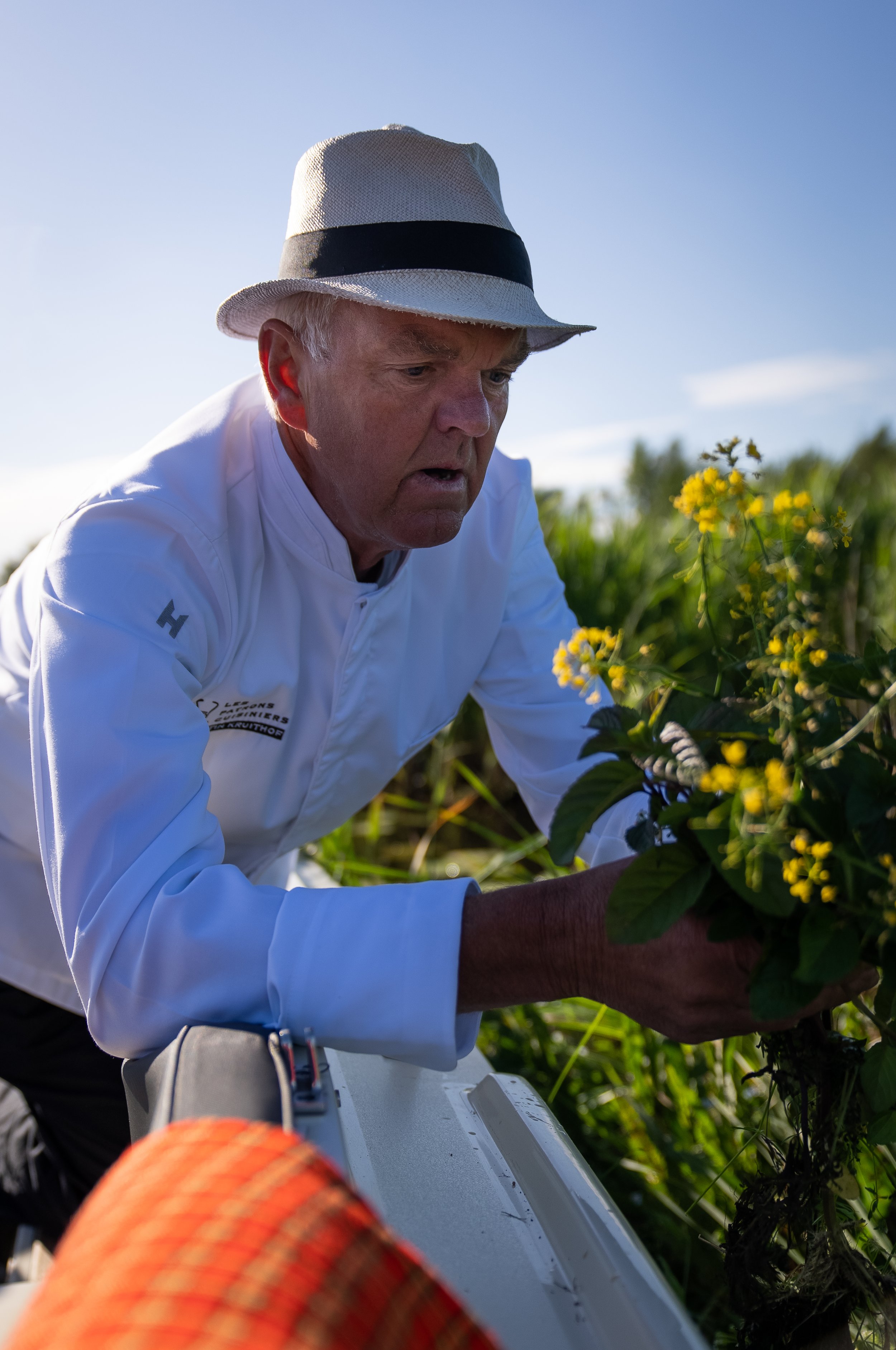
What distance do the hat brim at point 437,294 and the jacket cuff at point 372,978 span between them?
862 millimetres

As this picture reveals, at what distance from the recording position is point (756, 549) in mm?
1137

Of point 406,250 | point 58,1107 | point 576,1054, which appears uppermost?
point 406,250

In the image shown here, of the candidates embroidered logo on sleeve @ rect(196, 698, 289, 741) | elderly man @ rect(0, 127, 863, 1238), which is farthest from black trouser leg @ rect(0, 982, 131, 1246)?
embroidered logo on sleeve @ rect(196, 698, 289, 741)

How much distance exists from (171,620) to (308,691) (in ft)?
1.51

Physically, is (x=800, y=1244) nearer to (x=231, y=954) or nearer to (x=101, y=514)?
(x=231, y=954)

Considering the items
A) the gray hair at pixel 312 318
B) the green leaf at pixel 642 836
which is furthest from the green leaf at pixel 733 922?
the gray hair at pixel 312 318

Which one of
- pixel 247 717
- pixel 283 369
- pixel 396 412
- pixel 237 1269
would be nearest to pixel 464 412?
pixel 396 412

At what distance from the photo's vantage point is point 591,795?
1.05m

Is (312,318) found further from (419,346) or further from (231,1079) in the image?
(231,1079)

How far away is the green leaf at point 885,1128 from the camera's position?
1.04 meters

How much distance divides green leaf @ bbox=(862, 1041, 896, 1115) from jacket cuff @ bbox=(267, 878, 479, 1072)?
478 millimetres

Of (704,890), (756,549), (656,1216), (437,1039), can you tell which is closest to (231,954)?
(437,1039)

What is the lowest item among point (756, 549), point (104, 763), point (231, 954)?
point (231, 954)

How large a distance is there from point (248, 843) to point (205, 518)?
709mm
